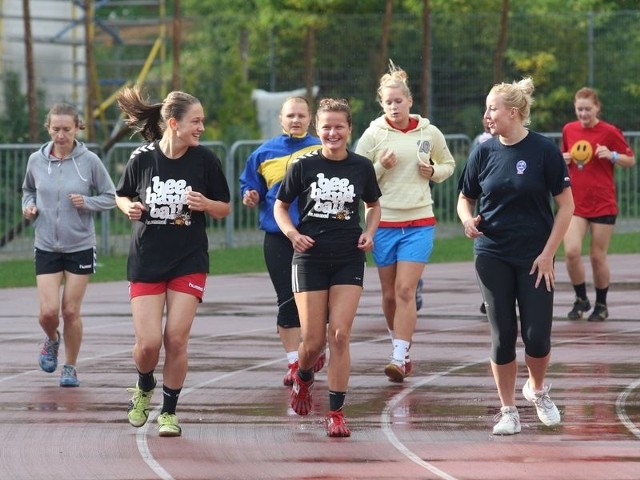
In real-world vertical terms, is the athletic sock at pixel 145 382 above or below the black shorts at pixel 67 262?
below

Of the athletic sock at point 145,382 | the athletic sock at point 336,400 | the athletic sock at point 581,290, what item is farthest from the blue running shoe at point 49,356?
the athletic sock at point 581,290

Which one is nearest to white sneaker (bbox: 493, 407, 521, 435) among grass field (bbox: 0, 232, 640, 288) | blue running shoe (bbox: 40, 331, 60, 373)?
blue running shoe (bbox: 40, 331, 60, 373)

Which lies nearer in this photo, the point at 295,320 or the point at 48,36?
the point at 295,320

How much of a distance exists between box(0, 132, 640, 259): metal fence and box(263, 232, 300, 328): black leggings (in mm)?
12676

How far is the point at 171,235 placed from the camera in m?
9.71

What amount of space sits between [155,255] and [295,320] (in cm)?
228

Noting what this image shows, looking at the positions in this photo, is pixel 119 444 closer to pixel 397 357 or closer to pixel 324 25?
pixel 397 357

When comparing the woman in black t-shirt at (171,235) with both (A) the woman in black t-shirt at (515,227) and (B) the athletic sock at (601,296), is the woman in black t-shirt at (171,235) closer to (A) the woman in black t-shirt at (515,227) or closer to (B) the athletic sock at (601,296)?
(A) the woman in black t-shirt at (515,227)

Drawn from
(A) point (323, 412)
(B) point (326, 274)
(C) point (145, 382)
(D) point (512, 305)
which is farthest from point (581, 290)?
(C) point (145, 382)

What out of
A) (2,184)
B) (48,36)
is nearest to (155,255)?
(2,184)

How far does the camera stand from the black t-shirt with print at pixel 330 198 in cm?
988

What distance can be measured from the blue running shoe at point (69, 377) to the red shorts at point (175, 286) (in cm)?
232

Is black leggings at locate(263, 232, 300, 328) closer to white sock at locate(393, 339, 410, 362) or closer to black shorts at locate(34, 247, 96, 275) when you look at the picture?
white sock at locate(393, 339, 410, 362)

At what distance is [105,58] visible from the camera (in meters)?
44.7
